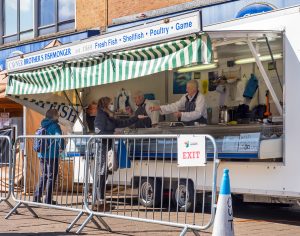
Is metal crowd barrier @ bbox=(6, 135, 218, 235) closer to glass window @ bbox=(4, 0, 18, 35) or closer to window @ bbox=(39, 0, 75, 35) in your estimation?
window @ bbox=(39, 0, 75, 35)

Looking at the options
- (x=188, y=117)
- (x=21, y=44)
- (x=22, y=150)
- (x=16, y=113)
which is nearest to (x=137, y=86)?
(x=188, y=117)

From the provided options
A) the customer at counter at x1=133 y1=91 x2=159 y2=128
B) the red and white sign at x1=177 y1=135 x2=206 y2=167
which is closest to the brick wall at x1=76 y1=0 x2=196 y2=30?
the customer at counter at x1=133 y1=91 x2=159 y2=128

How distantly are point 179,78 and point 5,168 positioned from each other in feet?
12.1

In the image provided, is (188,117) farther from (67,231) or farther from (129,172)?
(67,231)

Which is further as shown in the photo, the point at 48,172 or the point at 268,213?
the point at 268,213

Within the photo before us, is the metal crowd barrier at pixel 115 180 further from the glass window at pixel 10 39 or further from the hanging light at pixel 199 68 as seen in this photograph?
the glass window at pixel 10 39

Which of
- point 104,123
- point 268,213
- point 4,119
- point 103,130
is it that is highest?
point 4,119

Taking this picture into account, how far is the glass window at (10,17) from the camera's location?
22062mm

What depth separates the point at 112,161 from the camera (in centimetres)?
941

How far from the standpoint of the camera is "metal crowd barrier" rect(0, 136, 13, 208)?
10.8 meters

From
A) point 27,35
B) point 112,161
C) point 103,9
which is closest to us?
point 112,161

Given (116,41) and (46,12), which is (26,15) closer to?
(46,12)

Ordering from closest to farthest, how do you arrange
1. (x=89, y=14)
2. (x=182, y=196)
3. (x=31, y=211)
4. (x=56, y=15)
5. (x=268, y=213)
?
(x=182, y=196)
(x=31, y=211)
(x=268, y=213)
(x=89, y=14)
(x=56, y=15)

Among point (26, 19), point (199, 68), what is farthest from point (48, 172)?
point (26, 19)
